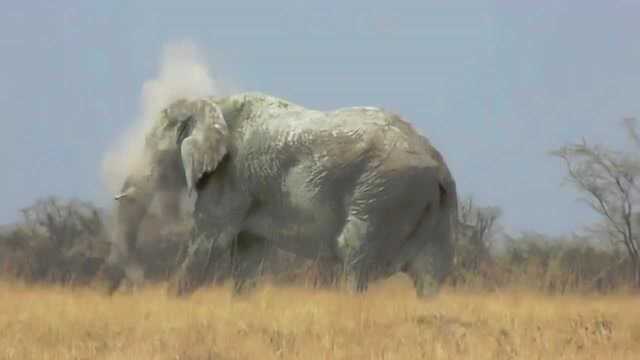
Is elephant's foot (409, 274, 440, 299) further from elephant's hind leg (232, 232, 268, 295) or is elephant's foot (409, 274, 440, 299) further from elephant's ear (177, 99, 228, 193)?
elephant's ear (177, 99, 228, 193)

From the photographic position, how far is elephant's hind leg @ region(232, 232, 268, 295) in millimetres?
11219

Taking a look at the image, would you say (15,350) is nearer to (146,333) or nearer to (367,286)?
(146,333)

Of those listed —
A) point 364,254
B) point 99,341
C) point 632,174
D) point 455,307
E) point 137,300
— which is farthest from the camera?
point 632,174

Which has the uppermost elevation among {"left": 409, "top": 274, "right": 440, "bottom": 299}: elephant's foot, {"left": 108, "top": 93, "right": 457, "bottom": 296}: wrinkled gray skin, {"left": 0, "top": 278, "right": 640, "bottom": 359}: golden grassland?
{"left": 108, "top": 93, "right": 457, "bottom": 296}: wrinkled gray skin

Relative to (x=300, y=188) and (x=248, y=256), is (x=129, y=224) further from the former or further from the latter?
(x=300, y=188)

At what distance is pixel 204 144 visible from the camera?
10680 mm

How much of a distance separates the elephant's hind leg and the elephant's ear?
90 centimetres

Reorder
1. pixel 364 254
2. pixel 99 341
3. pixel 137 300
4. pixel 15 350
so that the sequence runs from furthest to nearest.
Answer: pixel 364 254 < pixel 137 300 < pixel 99 341 < pixel 15 350

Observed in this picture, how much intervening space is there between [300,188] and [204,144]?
4.31 feet

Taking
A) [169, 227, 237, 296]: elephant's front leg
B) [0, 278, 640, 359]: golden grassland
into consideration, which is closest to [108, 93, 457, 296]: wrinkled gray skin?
[169, 227, 237, 296]: elephant's front leg

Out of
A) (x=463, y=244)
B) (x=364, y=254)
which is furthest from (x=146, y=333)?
(x=463, y=244)

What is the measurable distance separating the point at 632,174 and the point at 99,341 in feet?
72.5

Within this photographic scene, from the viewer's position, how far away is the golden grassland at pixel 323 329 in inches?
235

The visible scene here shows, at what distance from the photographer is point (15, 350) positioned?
602 cm
